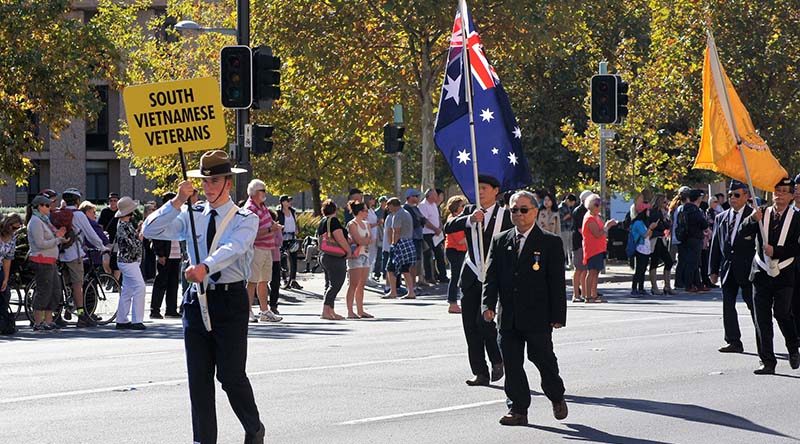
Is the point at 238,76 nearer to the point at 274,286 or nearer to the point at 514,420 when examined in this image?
the point at 274,286

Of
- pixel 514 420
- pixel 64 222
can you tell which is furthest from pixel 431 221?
pixel 514 420

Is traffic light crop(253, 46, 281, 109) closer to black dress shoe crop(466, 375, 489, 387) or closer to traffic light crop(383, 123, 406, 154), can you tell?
traffic light crop(383, 123, 406, 154)

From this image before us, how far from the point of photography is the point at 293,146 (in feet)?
169

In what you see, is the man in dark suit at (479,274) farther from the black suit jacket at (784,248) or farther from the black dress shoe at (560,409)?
the black suit jacket at (784,248)

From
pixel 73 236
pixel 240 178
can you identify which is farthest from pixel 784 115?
pixel 73 236

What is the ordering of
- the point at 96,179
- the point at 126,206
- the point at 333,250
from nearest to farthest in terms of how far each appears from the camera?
the point at 126,206
the point at 333,250
the point at 96,179

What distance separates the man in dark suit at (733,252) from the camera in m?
14.6

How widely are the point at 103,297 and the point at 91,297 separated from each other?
1.31 feet

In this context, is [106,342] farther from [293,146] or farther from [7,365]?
[293,146]

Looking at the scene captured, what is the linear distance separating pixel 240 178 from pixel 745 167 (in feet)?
37.2

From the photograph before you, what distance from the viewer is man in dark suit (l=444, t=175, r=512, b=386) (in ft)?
40.6

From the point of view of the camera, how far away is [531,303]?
423 inches

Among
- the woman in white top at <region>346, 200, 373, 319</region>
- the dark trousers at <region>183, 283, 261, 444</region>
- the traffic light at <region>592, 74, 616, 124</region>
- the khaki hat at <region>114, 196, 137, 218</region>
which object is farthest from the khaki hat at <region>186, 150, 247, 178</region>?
the traffic light at <region>592, 74, 616, 124</region>

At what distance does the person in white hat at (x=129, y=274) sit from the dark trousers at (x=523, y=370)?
9115mm
